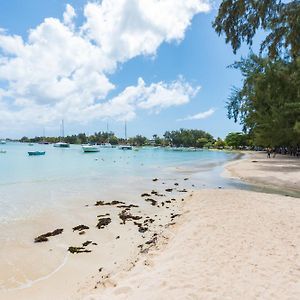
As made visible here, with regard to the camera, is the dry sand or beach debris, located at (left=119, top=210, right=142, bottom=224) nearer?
the dry sand

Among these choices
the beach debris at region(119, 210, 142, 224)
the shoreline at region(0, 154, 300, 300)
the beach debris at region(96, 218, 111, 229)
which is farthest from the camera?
the beach debris at region(119, 210, 142, 224)

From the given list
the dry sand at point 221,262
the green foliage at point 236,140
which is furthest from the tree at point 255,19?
the green foliage at point 236,140

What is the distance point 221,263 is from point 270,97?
31.2 metres

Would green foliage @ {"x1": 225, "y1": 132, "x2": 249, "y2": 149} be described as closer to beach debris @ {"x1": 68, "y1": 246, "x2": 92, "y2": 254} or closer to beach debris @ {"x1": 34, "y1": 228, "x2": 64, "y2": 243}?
beach debris @ {"x1": 34, "y1": 228, "x2": 64, "y2": 243}

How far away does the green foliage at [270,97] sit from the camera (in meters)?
31.0

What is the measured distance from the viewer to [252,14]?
603 inches

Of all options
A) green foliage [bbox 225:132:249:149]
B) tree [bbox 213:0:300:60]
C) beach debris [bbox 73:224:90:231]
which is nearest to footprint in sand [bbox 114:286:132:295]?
beach debris [bbox 73:224:90:231]

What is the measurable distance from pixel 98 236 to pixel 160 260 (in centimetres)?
394

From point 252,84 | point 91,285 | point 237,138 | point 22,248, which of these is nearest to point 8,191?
point 22,248

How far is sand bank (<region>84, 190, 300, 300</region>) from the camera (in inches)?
215

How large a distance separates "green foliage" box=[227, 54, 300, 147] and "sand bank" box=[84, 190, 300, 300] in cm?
2128

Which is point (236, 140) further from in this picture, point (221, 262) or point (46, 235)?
point (221, 262)

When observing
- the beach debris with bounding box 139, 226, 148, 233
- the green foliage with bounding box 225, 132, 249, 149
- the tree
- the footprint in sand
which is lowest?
the beach debris with bounding box 139, 226, 148, 233

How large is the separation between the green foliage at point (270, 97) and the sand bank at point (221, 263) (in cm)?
2128
